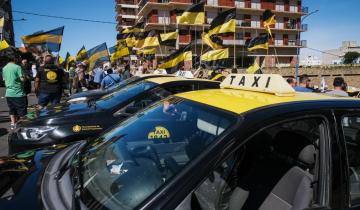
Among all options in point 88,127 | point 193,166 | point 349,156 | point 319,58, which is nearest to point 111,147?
point 193,166

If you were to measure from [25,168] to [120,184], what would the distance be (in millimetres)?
873

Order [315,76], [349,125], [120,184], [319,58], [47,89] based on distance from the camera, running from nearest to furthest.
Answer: [120,184], [349,125], [47,89], [315,76], [319,58]

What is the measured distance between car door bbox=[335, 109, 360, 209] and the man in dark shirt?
676 cm

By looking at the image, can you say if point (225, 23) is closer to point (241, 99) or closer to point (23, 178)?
point (241, 99)

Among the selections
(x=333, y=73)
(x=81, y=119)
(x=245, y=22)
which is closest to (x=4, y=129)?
(x=81, y=119)

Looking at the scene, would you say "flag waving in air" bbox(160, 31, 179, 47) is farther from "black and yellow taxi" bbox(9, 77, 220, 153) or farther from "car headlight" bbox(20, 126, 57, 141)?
"car headlight" bbox(20, 126, 57, 141)

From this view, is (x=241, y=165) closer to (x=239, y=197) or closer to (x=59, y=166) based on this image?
(x=239, y=197)

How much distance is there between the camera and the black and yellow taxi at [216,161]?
1.64 meters

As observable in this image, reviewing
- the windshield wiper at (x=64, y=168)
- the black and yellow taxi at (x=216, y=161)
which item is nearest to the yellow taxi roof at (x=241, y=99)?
the black and yellow taxi at (x=216, y=161)

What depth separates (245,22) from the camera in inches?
2169

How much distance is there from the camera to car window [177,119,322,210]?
1968 mm

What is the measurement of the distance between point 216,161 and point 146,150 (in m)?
0.72

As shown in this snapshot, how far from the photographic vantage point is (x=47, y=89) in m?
7.53

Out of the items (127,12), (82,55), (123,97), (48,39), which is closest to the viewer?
(123,97)
